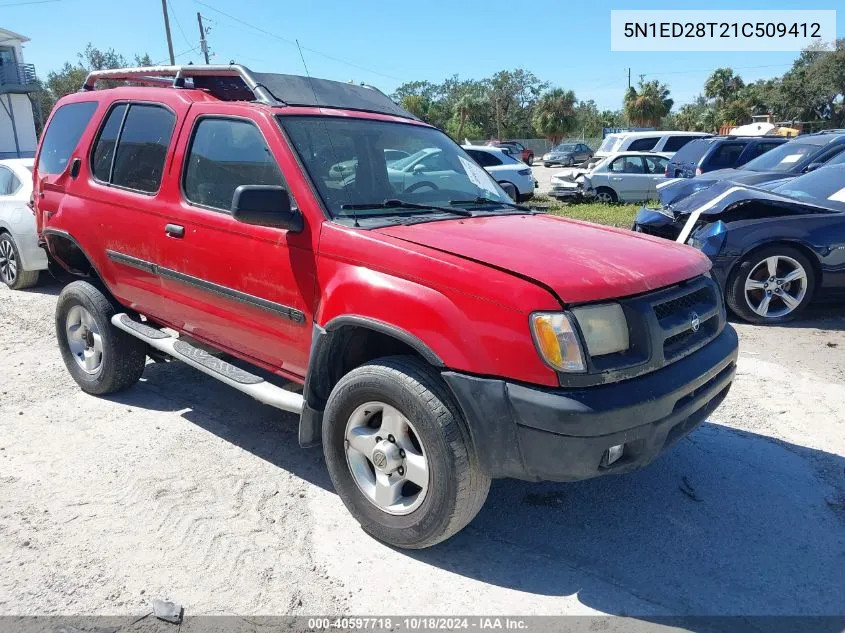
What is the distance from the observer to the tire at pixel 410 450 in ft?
8.87

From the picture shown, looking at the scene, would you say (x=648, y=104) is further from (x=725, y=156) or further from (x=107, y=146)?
(x=107, y=146)

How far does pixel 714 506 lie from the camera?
3.43 m

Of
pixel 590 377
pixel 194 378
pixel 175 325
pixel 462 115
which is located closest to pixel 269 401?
pixel 175 325

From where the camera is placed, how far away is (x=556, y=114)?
5897 cm

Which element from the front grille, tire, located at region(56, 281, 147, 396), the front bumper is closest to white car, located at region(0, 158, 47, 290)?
tire, located at region(56, 281, 147, 396)

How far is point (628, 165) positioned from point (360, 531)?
49.6 feet

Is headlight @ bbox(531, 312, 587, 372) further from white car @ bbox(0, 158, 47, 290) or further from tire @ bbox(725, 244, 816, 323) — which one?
white car @ bbox(0, 158, 47, 290)

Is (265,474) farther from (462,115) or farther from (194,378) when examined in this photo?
(462,115)

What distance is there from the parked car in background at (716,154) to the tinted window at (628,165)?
195cm

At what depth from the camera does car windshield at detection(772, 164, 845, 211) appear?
704 centimetres

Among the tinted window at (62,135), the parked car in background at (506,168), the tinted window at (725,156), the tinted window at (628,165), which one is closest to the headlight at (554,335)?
the tinted window at (62,135)

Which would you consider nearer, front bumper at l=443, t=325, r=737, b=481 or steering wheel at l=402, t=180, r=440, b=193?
front bumper at l=443, t=325, r=737, b=481

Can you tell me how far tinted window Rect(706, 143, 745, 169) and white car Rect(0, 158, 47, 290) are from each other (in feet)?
39.9

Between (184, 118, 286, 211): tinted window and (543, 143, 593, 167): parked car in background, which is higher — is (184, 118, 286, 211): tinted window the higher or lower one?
the lower one
